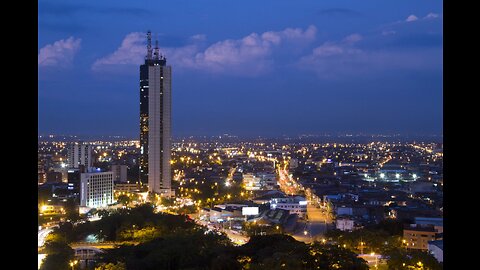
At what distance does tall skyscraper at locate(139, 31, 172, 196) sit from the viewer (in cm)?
1417

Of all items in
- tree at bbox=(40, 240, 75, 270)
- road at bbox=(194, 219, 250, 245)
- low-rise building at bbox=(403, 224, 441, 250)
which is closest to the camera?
tree at bbox=(40, 240, 75, 270)

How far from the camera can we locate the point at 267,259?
4980 mm

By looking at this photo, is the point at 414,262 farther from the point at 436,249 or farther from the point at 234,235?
the point at 234,235

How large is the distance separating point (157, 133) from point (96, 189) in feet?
8.00

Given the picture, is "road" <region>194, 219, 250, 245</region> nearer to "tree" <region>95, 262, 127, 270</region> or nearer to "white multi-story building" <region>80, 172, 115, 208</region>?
"tree" <region>95, 262, 127, 270</region>

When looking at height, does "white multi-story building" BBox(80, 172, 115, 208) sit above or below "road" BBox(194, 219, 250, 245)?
above

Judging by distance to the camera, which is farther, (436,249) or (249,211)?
(249,211)

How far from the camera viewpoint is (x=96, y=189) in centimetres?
1269

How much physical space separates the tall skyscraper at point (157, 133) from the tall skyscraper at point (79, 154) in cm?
175

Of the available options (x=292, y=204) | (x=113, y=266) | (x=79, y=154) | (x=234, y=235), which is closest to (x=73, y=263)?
(x=113, y=266)

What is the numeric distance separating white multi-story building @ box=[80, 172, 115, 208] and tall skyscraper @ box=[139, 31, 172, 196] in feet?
4.48

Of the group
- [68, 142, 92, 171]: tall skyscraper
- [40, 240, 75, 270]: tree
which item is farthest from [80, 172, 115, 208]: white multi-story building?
[40, 240, 75, 270]: tree
